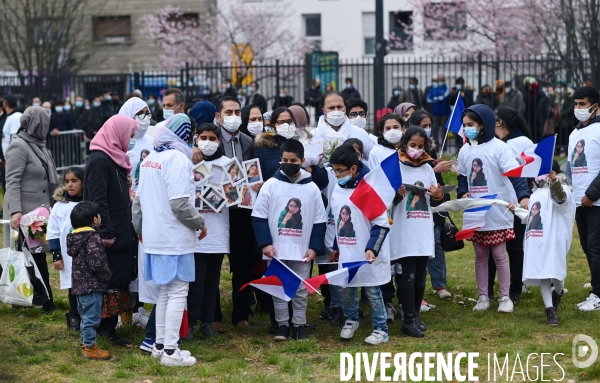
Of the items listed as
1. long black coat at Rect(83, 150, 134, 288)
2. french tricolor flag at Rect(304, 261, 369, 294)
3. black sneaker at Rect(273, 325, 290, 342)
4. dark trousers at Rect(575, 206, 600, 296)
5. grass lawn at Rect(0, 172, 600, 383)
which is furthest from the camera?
dark trousers at Rect(575, 206, 600, 296)

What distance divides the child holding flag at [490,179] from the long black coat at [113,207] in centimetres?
325

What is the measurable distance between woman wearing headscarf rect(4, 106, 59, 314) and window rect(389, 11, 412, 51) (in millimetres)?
31989

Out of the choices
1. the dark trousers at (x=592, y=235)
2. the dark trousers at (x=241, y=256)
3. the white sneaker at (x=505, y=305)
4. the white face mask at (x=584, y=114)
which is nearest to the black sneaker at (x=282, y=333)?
the dark trousers at (x=241, y=256)

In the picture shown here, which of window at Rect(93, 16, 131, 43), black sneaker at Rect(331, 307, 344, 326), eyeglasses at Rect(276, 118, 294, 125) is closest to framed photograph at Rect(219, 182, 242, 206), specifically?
eyeglasses at Rect(276, 118, 294, 125)

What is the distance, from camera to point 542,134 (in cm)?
2198

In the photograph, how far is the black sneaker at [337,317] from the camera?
8984mm

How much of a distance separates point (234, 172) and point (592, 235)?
349 centimetres

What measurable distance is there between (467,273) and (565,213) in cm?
295

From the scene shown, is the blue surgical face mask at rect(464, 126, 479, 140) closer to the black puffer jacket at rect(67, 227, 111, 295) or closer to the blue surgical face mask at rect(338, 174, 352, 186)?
the blue surgical face mask at rect(338, 174, 352, 186)

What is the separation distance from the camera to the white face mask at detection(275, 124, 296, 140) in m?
8.63

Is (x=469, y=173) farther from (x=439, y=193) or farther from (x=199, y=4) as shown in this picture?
(x=199, y=4)

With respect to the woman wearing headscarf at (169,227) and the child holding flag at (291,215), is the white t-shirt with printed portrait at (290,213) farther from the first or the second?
the woman wearing headscarf at (169,227)

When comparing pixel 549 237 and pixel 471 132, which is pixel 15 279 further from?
pixel 549 237

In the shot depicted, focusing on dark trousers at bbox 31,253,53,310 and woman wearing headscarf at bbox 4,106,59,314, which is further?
dark trousers at bbox 31,253,53,310
